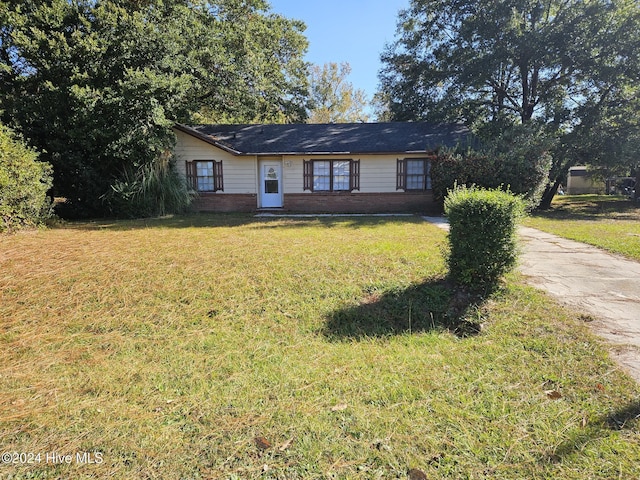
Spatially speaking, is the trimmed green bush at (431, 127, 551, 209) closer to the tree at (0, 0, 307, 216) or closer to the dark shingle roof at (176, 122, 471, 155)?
the dark shingle roof at (176, 122, 471, 155)

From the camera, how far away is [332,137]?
1599cm

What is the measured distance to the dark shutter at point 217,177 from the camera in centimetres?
1491

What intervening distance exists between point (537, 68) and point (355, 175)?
425 inches

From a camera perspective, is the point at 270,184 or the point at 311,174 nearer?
the point at 311,174

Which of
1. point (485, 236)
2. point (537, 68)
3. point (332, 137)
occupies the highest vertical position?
point (537, 68)

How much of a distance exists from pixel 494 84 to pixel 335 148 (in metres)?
10.2

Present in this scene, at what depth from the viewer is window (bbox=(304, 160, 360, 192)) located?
48.7 ft

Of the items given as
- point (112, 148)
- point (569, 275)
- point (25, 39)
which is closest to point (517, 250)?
point (569, 275)

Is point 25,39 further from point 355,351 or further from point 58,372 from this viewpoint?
point 355,351

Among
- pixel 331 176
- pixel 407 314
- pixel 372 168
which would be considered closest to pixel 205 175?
pixel 331 176

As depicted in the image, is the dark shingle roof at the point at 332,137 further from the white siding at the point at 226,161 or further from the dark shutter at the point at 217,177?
the dark shutter at the point at 217,177

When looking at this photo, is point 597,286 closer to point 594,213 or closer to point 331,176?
point 331,176

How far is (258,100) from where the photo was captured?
681 inches

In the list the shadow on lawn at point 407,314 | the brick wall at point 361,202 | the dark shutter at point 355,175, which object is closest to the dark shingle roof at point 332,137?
the dark shutter at point 355,175
